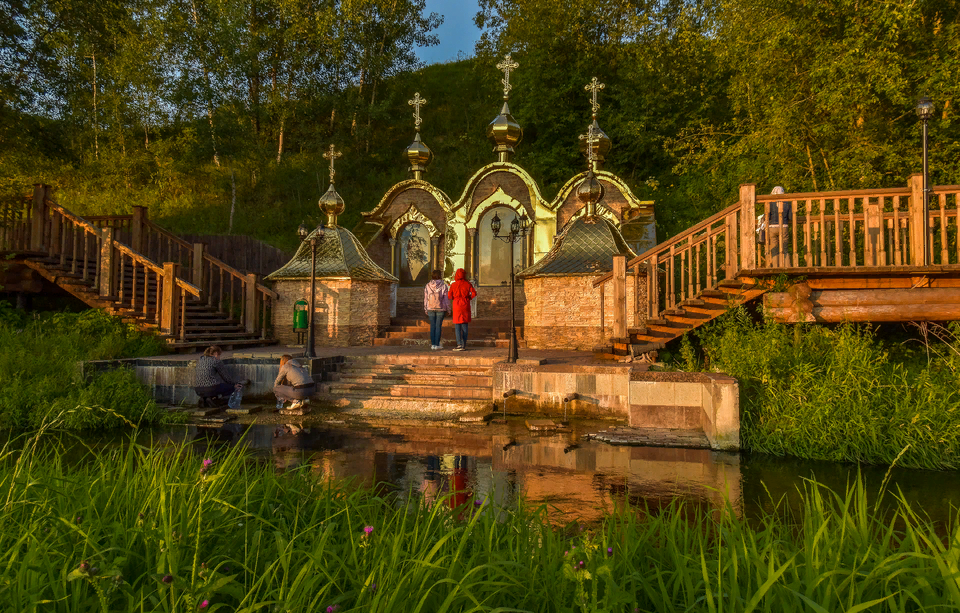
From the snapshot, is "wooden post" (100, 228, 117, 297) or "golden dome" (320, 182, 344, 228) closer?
"wooden post" (100, 228, 117, 297)

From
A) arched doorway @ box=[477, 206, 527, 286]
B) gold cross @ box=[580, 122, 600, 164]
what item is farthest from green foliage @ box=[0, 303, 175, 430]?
gold cross @ box=[580, 122, 600, 164]

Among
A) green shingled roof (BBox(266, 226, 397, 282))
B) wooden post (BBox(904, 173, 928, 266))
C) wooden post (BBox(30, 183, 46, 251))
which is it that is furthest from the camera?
green shingled roof (BBox(266, 226, 397, 282))

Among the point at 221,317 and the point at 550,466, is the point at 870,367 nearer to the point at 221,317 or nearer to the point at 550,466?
the point at 550,466

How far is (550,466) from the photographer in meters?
6.66

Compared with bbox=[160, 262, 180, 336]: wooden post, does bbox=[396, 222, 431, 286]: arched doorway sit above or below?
above

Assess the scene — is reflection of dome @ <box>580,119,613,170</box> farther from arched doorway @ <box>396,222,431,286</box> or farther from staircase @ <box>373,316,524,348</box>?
staircase @ <box>373,316,524,348</box>

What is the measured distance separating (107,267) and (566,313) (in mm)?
9733

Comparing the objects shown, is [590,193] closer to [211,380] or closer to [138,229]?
[211,380]

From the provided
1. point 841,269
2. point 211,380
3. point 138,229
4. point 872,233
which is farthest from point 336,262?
point 872,233

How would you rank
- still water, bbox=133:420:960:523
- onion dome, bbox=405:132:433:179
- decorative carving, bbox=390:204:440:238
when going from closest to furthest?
1. still water, bbox=133:420:960:523
2. decorative carving, bbox=390:204:440:238
3. onion dome, bbox=405:132:433:179

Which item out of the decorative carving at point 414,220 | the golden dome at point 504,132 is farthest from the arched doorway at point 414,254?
the golden dome at point 504,132

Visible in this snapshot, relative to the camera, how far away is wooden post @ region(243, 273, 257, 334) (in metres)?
14.9

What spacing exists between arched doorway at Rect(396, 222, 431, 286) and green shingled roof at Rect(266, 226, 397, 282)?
11.8ft

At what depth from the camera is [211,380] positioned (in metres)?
10.2
